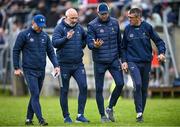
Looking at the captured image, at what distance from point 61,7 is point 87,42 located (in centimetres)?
1383

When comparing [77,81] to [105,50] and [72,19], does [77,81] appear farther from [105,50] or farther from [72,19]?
[72,19]

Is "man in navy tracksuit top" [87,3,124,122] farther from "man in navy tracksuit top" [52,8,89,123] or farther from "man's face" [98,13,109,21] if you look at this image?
"man in navy tracksuit top" [52,8,89,123]

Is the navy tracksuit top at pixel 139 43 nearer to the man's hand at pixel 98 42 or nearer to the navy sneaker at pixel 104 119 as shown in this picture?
the man's hand at pixel 98 42

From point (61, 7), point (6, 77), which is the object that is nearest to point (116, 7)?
point (61, 7)

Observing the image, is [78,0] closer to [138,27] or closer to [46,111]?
[46,111]

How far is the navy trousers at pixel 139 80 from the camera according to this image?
19.0 m

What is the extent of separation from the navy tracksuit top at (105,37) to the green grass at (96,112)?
1577 mm

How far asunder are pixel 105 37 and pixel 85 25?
1173 cm

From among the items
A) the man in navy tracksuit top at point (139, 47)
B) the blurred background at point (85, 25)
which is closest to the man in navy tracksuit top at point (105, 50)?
the man in navy tracksuit top at point (139, 47)

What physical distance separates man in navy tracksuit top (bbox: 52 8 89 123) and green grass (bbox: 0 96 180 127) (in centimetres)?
61

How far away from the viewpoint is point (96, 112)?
22.4m

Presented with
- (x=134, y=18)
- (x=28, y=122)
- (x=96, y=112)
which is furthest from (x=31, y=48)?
(x=96, y=112)

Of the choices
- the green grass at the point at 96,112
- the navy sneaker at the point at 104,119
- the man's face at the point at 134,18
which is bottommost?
the green grass at the point at 96,112

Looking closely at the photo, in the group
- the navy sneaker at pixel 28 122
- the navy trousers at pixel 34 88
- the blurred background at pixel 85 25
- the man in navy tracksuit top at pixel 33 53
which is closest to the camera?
the navy trousers at pixel 34 88
